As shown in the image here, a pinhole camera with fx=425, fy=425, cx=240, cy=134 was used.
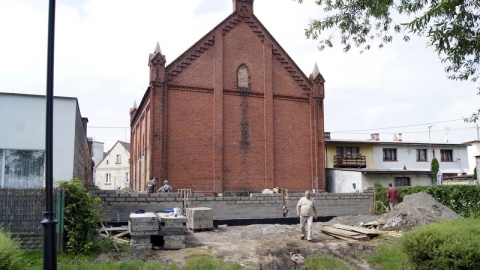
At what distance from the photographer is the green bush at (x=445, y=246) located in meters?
7.02

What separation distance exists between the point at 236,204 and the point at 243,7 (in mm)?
16093

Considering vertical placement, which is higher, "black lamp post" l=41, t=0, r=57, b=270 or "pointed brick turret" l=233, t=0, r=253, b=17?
"pointed brick turret" l=233, t=0, r=253, b=17

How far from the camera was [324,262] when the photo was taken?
35.5 ft

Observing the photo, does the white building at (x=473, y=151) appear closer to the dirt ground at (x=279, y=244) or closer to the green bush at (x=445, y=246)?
the dirt ground at (x=279, y=244)

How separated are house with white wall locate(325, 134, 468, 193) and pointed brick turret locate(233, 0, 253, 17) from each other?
13.1 m

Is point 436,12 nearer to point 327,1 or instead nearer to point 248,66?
point 327,1

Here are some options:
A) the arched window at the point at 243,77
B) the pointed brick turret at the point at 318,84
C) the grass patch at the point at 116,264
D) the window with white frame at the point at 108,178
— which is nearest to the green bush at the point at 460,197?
the pointed brick turret at the point at 318,84

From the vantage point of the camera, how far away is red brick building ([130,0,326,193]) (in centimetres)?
2619

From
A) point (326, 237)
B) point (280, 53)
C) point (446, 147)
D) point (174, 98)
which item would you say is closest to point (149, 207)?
point (326, 237)

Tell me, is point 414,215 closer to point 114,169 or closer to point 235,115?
point 235,115

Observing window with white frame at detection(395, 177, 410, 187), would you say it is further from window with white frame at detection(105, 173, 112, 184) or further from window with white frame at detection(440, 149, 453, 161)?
window with white frame at detection(105, 173, 112, 184)

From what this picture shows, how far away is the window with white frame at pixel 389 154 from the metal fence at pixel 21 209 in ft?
108

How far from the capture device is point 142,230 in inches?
473

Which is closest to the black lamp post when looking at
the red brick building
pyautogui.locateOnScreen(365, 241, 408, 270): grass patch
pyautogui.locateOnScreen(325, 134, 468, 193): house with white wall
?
pyautogui.locateOnScreen(365, 241, 408, 270): grass patch
